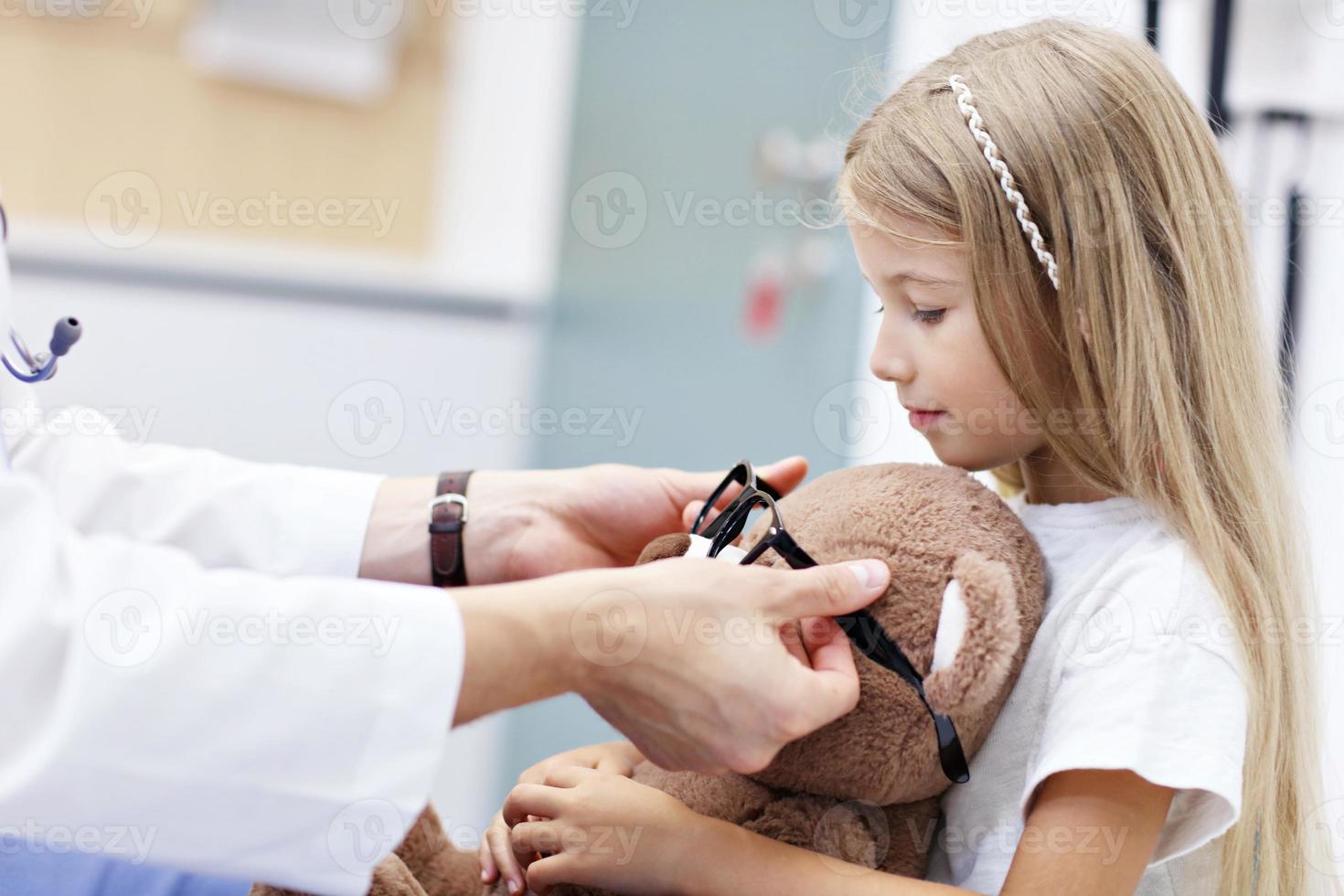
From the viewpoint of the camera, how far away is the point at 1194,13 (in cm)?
118

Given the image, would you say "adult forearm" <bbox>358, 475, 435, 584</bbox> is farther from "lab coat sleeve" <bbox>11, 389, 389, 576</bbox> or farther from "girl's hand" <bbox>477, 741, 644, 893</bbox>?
"girl's hand" <bbox>477, 741, 644, 893</bbox>

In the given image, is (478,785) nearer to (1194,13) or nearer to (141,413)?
(141,413)

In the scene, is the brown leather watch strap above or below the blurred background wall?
below

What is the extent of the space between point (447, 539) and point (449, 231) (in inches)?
58.2

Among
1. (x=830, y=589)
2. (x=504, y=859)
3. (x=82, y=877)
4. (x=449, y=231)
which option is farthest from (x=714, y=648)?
(x=449, y=231)

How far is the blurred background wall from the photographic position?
1590mm

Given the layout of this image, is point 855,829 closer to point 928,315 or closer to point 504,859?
point 504,859

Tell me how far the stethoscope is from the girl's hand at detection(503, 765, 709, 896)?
52 cm

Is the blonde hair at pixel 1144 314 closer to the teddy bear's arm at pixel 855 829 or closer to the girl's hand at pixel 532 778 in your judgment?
the teddy bear's arm at pixel 855 829

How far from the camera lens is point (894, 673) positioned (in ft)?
2.36

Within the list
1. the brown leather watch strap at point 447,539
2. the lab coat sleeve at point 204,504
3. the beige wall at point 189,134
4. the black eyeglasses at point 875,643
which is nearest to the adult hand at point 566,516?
the brown leather watch strap at point 447,539

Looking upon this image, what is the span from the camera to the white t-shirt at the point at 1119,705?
717 mm

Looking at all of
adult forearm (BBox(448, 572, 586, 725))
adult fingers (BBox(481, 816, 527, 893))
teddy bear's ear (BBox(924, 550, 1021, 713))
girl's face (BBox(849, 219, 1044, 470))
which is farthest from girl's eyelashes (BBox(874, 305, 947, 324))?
adult fingers (BBox(481, 816, 527, 893))

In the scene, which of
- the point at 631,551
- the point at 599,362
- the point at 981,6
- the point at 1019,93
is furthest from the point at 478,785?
the point at 1019,93
